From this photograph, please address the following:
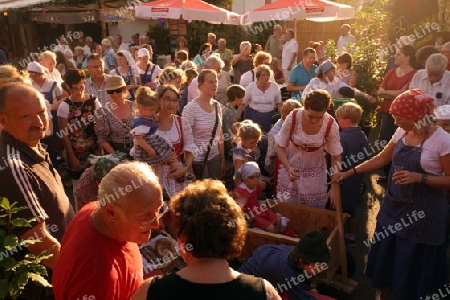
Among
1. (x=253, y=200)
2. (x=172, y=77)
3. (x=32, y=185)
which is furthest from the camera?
(x=172, y=77)

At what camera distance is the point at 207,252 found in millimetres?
1803

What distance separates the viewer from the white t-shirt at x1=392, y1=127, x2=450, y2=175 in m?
3.15

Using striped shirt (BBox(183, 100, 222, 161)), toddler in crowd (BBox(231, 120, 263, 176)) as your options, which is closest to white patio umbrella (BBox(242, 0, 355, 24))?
striped shirt (BBox(183, 100, 222, 161))

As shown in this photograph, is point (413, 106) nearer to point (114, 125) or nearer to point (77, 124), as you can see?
point (114, 125)

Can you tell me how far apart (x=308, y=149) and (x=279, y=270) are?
151 centimetres

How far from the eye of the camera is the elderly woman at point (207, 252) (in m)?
1.70

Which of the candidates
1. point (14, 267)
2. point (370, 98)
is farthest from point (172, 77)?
point (14, 267)

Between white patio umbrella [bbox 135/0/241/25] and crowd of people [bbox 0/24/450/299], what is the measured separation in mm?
3905

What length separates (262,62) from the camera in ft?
25.7

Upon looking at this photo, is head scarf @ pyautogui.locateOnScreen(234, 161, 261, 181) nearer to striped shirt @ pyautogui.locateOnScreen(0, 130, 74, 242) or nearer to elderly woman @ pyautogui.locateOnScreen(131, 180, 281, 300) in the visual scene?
striped shirt @ pyautogui.locateOnScreen(0, 130, 74, 242)

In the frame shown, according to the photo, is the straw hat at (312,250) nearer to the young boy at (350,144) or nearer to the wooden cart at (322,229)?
the wooden cart at (322,229)

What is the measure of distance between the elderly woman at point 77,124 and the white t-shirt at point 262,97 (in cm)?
251

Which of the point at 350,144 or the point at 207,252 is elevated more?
the point at 207,252

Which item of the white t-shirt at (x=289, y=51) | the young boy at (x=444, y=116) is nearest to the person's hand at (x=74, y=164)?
the young boy at (x=444, y=116)
